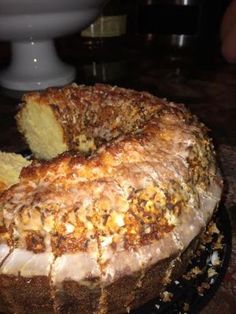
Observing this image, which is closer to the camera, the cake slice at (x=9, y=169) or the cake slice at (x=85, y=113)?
the cake slice at (x=9, y=169)

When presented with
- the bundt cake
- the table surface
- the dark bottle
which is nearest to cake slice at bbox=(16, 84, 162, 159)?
the bundt cake

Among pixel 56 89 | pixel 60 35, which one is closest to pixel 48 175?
pixel 56 89

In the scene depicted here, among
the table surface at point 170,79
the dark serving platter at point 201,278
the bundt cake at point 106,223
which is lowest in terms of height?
the table surface at point 170,79

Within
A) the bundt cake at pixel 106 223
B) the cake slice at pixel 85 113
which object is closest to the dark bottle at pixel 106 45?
the cake slice at pixel 85 113

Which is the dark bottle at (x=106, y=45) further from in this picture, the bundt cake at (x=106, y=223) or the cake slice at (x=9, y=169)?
the bundt cake at (x=106, y=223)

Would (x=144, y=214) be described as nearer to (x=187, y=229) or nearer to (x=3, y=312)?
(x=187, y=229)
